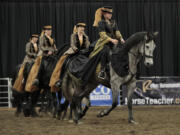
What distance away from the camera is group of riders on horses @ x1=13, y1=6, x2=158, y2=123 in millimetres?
7895

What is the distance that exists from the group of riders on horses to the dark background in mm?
5239

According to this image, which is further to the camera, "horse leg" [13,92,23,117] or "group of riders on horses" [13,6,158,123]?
"horse leg" [13,92,23,117]

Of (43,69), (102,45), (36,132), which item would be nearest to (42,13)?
(43,69)

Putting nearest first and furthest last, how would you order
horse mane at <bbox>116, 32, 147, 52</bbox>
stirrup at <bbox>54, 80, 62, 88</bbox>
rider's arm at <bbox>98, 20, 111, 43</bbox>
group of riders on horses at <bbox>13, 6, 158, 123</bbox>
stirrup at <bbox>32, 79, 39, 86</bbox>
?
horse mane at <bbox>116, 32, 147, 52</bbox>
rider's arm at <bbox>98, 20, 111, 43</bbox>
group of riders on horses at <bbox>13, 6, 158, 123</bbox>
stirrup at <bbox>54, 80, 62, 88</bbox>
stirrup at <bbox>32, 79, 39, 86</bbox>

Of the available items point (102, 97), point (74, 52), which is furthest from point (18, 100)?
point (102, 97)

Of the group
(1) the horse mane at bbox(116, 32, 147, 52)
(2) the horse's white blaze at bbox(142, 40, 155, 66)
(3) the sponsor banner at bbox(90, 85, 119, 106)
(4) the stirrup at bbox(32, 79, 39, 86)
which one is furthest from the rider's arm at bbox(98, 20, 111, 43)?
(3) the sponsor banner at bbox(90, 85, 119, 106)

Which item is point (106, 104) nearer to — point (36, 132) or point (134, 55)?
point (134, 55)

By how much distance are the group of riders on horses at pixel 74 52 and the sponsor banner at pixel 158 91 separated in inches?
162

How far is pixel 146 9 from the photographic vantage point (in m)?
16.8

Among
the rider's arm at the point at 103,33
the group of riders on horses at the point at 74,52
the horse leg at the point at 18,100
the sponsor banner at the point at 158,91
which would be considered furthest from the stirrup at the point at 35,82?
the sponsor banner at the point at 158,91

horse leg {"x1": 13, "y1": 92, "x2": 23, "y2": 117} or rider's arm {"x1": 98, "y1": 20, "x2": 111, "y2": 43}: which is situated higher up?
rider's arm {"x1": 98, "y1": 20, "x2": 111, "y2": 43}

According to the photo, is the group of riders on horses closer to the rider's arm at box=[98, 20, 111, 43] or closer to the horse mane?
the rider's arm at box=[98, 20, 111, 43]

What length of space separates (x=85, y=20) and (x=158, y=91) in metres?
4.97

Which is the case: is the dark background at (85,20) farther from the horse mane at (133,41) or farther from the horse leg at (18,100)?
the horse mane at (133,41)
